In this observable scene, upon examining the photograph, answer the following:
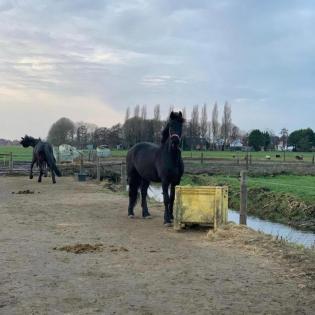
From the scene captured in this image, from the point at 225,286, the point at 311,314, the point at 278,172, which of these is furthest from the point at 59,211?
the point at 278,172

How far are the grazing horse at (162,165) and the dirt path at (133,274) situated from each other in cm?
92

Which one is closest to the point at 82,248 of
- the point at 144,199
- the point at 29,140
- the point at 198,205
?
the point at 198,205

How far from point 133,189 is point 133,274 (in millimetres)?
6188

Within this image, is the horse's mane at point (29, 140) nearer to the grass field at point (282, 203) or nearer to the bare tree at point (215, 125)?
the grass field at point (282, 203)

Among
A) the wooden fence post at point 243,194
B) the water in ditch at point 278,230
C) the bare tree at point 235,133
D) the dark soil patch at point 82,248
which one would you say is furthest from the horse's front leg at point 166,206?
the bare tree at point 235,133

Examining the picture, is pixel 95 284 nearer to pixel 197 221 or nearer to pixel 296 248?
pixel 296 248

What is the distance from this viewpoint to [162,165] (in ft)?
37.8

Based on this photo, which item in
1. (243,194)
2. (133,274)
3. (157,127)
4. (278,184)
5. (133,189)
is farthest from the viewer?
(157,127)

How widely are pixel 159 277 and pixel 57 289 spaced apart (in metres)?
1.32

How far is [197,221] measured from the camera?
34.5 feet

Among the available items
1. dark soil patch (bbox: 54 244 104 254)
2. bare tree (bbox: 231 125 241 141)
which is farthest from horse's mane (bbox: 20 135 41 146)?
bare tree (bbox: 231 125 241 141)

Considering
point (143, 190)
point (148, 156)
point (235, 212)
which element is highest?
point (148, 156)

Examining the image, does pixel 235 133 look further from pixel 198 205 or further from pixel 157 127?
pixel 198 205

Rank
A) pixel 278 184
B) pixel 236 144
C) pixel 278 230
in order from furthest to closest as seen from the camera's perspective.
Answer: pixel 236 144, pixel 278 184, pixel 278 230
